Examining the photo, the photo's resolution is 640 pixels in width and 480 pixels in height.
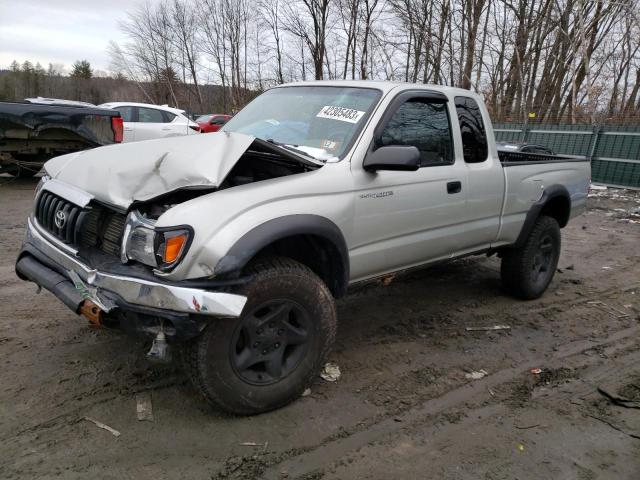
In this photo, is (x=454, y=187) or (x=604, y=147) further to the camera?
(x=604, y=147)

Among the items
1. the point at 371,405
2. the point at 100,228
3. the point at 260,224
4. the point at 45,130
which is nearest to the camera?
the point at 260,224

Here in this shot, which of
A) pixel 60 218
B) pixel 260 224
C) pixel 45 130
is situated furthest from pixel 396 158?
pixel 45 130

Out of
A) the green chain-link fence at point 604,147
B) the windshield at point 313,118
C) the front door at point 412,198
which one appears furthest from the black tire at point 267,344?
the green chain-link fence at point 604,147

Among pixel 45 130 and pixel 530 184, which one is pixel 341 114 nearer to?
pixel 530 184

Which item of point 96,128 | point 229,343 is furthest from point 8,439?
point 96,128

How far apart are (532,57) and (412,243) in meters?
21.1

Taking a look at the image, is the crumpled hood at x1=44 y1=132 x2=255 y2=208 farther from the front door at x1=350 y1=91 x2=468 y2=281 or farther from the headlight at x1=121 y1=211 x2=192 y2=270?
the front door at x1=350 y1=91 x2=468 y2=281

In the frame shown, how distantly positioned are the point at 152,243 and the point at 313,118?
157cm

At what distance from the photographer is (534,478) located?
7.83ft

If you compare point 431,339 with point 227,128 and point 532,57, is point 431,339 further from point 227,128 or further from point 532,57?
point 532,57

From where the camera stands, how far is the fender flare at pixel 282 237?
2371 mm

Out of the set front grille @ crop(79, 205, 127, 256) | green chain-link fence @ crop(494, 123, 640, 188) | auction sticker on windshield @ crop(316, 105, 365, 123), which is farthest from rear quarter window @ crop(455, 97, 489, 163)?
green chain-link fence @ crop(494, 123, 640, 188)

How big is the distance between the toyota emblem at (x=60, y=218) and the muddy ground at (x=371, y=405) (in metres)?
0.95

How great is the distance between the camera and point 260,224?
253cm
